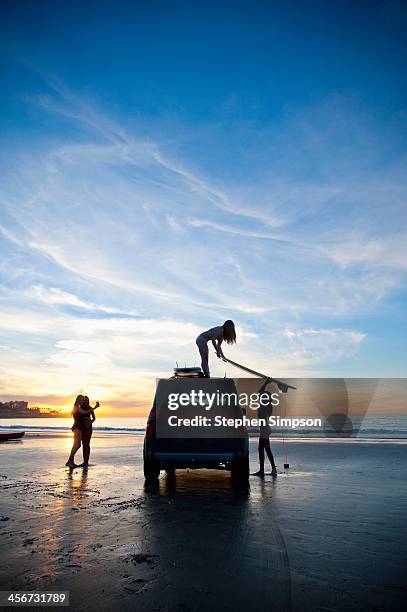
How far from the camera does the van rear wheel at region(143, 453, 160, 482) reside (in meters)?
8.33

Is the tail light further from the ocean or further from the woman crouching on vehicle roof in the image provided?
the ocean

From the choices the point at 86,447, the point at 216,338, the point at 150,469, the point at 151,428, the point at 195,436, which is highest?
the point at 216,338

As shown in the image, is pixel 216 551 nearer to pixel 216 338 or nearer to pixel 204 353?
pixel 204 353

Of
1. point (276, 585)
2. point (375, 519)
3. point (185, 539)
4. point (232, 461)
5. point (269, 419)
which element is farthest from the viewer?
point (269, 419)

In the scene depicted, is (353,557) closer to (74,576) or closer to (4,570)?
(74,576)

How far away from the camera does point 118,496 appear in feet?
24.6

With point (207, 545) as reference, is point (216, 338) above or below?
above

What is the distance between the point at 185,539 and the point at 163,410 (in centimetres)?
355

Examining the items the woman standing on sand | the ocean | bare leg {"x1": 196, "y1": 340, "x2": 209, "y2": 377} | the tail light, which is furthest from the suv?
the ocean

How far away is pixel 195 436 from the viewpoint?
26.7ft

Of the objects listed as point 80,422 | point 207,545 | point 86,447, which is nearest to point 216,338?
point 80,422

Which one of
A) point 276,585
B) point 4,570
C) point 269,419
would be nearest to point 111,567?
point 4,570

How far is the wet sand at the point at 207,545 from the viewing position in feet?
10.7

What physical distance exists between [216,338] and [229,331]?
0.39 m
